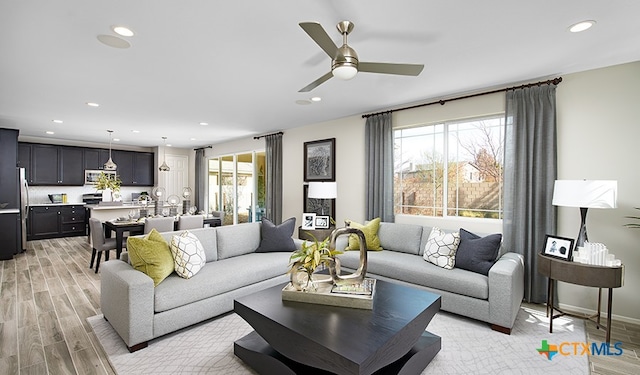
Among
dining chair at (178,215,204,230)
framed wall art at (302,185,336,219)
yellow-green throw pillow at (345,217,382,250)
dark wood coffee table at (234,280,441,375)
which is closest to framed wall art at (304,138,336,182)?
framed wall art at (302,185,336,219)

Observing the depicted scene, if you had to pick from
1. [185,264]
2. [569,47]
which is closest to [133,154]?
[185,264]

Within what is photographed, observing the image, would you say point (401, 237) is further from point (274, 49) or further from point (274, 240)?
point (274, 49)

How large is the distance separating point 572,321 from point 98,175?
10.1 meters

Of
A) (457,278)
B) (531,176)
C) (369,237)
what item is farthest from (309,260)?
(531,176)

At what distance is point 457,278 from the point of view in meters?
2.98

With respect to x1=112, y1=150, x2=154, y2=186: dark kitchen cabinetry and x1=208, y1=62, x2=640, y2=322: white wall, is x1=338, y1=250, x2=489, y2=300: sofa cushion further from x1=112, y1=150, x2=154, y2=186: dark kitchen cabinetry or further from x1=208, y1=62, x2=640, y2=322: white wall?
x1=112, y1=150, x2=154, y2=186: dark kitchen cabinetry

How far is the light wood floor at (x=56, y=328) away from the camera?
7.34 feet

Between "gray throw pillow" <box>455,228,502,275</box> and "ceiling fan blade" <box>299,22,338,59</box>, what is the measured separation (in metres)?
2.44

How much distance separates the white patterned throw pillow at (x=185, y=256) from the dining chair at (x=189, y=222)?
6.94 feet

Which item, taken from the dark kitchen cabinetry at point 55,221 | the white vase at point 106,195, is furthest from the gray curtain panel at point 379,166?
the dark kitchen cabinetry at point 55,221

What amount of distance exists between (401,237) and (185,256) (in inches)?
104

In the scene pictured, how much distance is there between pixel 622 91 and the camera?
9.74 ft

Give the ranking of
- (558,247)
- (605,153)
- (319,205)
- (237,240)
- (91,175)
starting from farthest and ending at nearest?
(91,175) → (319,205) → (237,240) → (605,153) → (558,247)

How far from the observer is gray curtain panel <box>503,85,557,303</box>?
3.26 m
